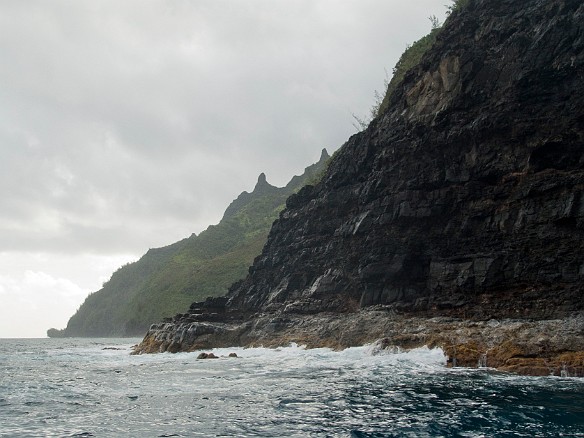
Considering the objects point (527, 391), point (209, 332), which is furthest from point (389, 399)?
point (209, 332)

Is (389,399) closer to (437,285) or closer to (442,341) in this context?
(442,341)

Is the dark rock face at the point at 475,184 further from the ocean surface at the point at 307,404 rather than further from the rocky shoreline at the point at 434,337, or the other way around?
the ocean surface at the point at 307,404

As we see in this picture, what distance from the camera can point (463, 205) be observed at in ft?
151

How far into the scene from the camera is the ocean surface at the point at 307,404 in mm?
16156

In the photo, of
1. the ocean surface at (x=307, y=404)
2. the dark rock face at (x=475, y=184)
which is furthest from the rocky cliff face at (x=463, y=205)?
the ocean surface at (x=307, y=404)

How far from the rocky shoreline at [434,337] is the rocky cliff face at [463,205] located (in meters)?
0.25

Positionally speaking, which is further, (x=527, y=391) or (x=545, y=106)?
(x=545, y=106)

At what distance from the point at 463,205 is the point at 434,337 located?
15159mm

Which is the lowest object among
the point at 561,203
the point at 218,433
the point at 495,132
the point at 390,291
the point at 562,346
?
the point at 218,433

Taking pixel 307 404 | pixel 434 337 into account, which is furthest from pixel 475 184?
pixel 307 404

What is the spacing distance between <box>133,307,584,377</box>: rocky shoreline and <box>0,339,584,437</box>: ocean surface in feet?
6.87

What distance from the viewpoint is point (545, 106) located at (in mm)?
41469

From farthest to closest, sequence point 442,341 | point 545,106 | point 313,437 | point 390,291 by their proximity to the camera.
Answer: point 390,291
point 545,106
point 442,341
point 313,437

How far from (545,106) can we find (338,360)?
28.9 m
